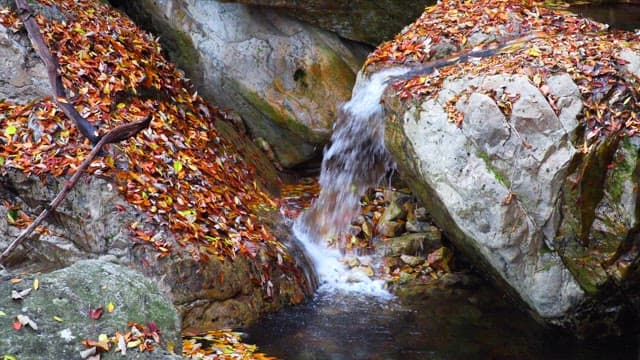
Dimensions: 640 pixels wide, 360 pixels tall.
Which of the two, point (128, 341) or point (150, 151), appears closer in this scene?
point (128, 341)

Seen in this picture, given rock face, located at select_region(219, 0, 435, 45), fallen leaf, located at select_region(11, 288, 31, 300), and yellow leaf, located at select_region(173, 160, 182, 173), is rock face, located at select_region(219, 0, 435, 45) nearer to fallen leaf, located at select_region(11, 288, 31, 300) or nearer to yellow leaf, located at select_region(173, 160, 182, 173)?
yellow leaf, located at select_region(173, 160, 182, 173)

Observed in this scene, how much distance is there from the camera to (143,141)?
6.98 metres

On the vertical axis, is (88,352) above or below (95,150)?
below

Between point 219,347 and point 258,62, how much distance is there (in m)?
4.96

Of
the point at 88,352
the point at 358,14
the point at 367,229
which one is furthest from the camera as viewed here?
the point at 358,14

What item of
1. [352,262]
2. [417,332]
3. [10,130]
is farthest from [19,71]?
[417,332]

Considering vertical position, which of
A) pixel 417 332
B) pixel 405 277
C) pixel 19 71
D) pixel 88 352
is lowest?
pixel 417 332

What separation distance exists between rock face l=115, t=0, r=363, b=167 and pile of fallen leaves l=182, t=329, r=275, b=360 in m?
4.08

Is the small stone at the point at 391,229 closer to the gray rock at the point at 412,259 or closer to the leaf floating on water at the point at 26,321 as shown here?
the gray rock at the point at 412,259

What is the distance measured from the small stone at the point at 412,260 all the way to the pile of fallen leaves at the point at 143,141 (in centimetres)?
143

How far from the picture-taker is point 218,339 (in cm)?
586

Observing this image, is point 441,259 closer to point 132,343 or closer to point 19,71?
point 19,71

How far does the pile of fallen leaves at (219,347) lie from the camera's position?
17.6 ft

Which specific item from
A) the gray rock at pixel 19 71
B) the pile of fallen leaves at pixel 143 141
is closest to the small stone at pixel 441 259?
the pile of fallen leaves at pixel 143 141
